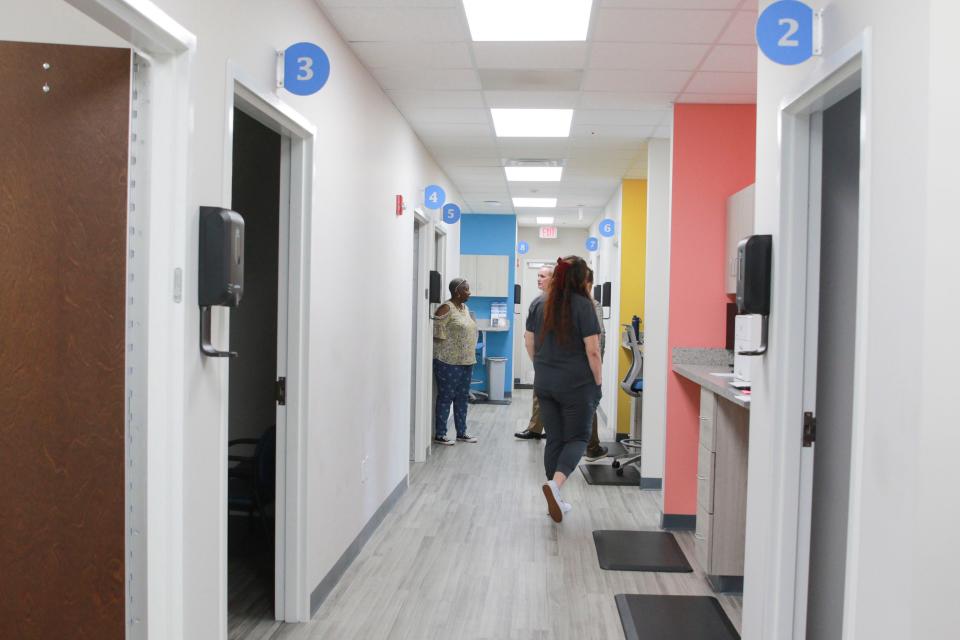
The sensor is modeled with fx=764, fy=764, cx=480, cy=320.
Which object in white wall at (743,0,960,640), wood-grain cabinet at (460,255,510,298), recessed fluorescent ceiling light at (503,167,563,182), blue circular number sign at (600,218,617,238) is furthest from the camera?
wood-grain cabinet at (460,255,510,298)

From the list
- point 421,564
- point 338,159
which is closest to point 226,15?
point 338,159

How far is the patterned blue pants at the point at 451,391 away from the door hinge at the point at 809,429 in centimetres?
418

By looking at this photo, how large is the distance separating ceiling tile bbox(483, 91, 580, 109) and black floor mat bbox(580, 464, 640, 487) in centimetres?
248

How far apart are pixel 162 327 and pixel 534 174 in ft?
17.3

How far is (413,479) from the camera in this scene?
519 cm

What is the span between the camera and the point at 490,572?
3404mm

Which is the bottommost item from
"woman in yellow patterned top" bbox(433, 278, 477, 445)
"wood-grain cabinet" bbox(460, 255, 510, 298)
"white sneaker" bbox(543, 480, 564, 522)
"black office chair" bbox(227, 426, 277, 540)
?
"white sneaker" bbox(543, 480, 564, 522)

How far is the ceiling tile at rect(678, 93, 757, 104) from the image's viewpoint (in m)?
4.05

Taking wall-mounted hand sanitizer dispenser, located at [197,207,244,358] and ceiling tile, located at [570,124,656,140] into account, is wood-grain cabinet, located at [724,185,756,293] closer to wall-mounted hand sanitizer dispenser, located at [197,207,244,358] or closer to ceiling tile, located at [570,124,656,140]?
ceiling tile, located at [570,124,656,140]

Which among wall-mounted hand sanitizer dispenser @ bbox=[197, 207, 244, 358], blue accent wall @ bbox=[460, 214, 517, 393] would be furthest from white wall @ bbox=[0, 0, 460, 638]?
blue accent wall @ bbox=[460, 214, 517, 393]

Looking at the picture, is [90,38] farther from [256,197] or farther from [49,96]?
[256,197]

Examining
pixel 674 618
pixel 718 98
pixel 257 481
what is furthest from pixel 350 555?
pixel 718 98

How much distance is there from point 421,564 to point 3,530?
2.06 m

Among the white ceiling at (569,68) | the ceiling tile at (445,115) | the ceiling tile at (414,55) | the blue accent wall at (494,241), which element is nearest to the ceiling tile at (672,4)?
the white ceiling at (569,68)
